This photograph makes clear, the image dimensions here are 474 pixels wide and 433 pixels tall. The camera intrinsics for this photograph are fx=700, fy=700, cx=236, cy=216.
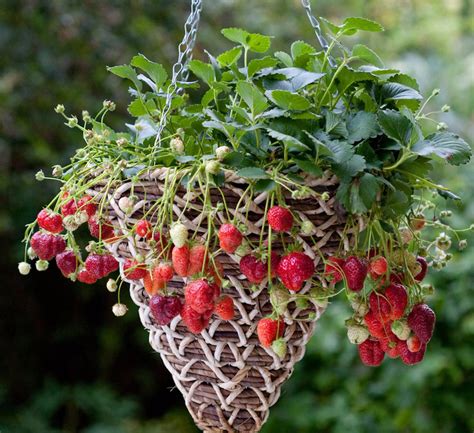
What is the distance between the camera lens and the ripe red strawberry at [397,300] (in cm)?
80

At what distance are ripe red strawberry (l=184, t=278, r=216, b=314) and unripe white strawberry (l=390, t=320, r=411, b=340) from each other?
23 cm

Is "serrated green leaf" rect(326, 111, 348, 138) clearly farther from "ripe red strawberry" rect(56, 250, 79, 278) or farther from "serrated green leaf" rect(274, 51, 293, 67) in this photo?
"ripe red strawberry" rect(56, 250, 79, 278)

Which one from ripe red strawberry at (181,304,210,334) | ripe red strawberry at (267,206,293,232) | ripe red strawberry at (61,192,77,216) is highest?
ripe red strawberry at (267,206,293,232)

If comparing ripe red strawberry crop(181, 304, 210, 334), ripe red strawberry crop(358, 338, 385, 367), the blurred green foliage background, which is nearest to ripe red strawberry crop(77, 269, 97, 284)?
ripe red strawberry crop(181, 304, 210, 334)

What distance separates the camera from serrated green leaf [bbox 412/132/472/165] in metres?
0.75

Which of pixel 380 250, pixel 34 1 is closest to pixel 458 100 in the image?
pixel 34 1

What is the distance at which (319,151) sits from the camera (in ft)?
2.39

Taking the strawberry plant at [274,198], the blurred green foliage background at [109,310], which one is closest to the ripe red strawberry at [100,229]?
the strawberry plant at [274,198]

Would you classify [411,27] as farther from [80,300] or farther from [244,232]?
[244,232]

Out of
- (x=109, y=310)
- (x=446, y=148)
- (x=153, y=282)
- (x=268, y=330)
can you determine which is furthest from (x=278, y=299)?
(x=109, y=310)

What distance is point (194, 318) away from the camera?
0.76 meters

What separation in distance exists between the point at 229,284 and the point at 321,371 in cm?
161

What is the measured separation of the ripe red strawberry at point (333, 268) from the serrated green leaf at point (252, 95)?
0.19 metres

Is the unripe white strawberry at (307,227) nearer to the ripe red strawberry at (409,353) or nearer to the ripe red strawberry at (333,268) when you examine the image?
the ripe red strawberry at (333,268)
